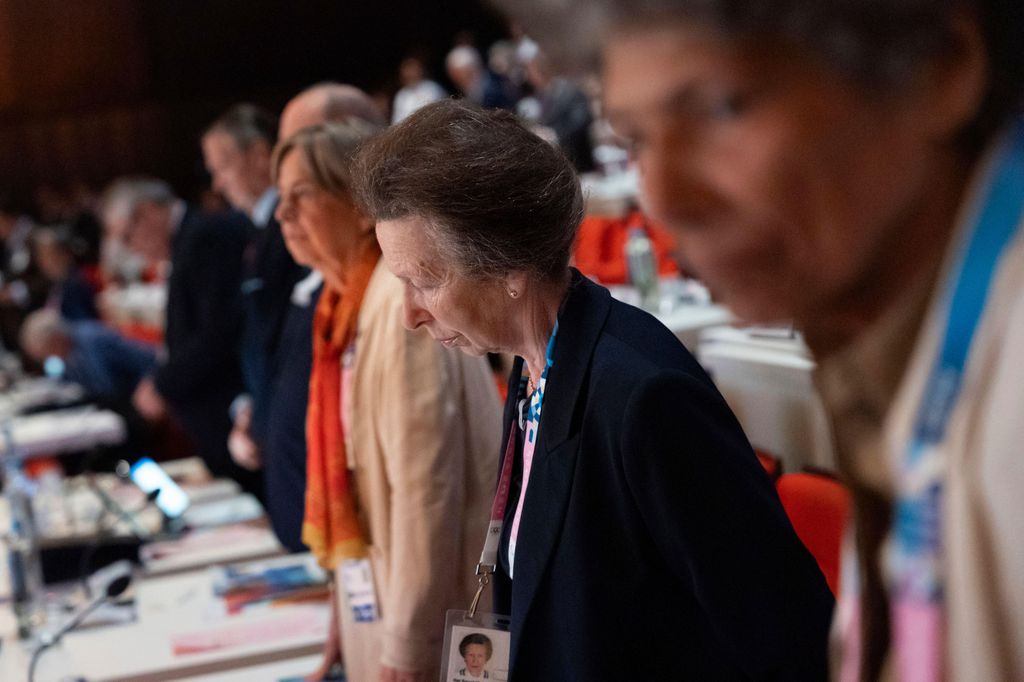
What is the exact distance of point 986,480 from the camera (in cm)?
49

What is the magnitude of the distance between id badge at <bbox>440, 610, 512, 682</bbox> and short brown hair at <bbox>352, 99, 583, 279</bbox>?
48 cm

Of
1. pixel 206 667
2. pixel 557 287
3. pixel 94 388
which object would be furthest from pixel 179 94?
pixel 557 287

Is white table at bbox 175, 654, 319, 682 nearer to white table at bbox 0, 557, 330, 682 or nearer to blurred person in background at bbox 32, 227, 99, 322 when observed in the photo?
white table at bbox 0, 557, 330, 682

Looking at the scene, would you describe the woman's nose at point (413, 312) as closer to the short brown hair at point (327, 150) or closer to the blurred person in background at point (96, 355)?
the short brown hair at point (327, 150)

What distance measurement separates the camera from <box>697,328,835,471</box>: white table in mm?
2656

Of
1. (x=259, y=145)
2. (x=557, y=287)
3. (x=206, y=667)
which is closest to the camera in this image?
(x=557, y=287)

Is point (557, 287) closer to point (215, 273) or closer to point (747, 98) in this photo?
point (747, 98)

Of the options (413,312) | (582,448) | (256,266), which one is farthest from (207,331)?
(582,448)

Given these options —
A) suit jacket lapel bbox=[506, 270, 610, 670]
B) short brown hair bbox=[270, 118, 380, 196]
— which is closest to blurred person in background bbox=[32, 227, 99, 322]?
short brown hair bbox=[270, 118, 380, 196]

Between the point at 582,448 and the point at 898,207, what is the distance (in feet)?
2.76

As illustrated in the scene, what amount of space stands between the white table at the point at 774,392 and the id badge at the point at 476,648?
1102 millimetres

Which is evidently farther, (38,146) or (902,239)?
(38,146)

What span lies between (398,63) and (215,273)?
10004mm

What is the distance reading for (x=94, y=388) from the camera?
6.46 meters
